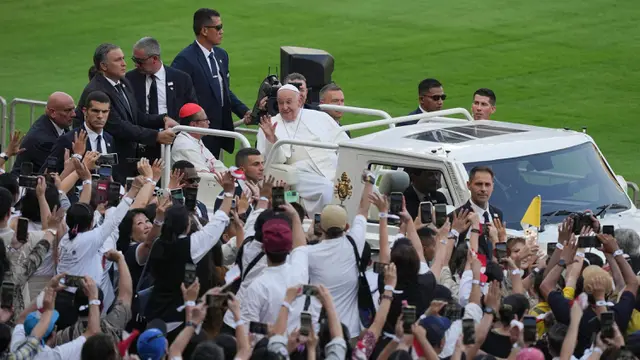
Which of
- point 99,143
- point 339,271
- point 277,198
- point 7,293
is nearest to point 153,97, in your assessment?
point 99,143

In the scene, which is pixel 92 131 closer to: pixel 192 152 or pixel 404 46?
pixel 192 152

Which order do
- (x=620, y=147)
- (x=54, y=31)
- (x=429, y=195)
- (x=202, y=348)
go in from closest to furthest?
(x=202, y=348)
(x=429, y=195)
(x=620, y=147)
(x=54, y=31)

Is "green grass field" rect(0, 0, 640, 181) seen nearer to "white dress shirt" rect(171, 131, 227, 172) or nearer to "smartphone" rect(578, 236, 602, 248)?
"white dress shirt" rect(171, 131, 227, 172)

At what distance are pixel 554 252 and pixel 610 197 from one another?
8.62ft

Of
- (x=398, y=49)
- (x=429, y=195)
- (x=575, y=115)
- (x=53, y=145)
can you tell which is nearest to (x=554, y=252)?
(x=429, y=195)

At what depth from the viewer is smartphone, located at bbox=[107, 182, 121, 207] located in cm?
1041

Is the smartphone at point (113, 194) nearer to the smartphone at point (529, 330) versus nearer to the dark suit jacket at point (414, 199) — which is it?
the dark suit jacket at point (414, 199)

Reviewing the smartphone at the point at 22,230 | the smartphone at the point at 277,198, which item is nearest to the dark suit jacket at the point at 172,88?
the smartphone at the point at 22,230

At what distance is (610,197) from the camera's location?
12.2m

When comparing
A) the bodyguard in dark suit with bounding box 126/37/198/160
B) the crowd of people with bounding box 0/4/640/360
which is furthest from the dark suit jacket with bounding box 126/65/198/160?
the crowd of people with bounding box 0/4/640/360

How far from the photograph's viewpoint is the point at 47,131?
13.1 m

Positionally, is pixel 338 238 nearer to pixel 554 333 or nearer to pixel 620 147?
pixel 554 333

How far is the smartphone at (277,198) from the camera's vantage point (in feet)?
30.6

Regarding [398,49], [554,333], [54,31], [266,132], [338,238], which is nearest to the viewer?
[554,333]
